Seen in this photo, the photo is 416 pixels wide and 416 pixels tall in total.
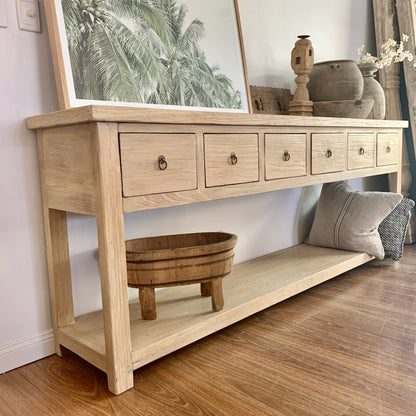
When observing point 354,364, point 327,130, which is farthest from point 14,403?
point 327,130

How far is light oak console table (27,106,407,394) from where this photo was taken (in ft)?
3.79

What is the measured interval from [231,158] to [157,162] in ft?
1.07

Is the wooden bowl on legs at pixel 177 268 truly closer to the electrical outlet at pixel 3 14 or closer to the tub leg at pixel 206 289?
the tub leg at pixel 206 289

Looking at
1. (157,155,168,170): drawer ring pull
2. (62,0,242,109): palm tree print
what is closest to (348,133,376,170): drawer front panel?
(62,0,242,109): palm tree print

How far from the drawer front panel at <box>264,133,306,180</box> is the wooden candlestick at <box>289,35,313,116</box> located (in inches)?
13.0

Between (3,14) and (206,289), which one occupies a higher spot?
(3,14)

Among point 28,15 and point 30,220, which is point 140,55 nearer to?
point 28,15

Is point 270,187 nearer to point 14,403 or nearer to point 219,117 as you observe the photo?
point 219,117

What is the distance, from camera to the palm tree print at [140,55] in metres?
1.41

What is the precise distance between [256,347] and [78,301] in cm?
63

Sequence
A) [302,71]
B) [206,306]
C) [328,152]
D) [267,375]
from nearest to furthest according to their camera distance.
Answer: [267,375], [206,306], [328,152], [302,71]

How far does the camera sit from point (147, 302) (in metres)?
1.41

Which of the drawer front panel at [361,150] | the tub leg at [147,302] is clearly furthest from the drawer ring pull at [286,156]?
the tub leg at [147,302]

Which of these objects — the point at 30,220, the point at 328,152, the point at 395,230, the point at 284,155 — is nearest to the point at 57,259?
the point at 30,220
